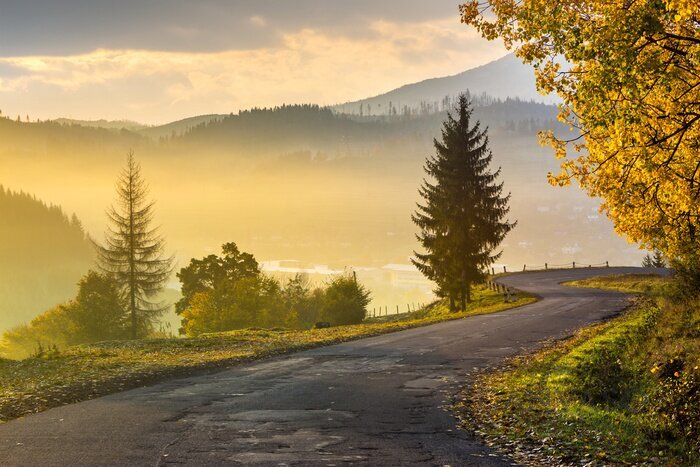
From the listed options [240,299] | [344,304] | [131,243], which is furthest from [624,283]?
[131,243]

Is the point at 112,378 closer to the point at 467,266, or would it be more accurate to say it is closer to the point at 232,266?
the point at 467,266

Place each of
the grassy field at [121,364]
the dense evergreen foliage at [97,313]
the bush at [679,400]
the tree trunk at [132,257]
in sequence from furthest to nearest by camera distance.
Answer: the dense evergreen foliage at [97,313], the tree trunk at [132,257], the grassy field at [121,364], the bush at [679,400]

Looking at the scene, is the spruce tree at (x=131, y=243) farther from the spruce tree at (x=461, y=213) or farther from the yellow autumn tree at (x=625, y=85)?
the yellow autumn tree at (x=625, y=85)

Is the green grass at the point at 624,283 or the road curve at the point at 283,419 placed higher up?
the green grass at the point at 624,283

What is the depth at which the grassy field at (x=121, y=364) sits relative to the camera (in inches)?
583

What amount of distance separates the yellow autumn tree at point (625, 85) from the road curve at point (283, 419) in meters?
6.69

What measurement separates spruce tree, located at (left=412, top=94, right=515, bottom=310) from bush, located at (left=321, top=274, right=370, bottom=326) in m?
22.0

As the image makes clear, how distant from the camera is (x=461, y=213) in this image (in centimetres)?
4962

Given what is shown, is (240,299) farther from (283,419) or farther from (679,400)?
(679,400)

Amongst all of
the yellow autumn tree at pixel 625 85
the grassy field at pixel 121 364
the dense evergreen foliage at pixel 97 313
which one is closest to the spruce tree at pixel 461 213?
the grassy field at pixel 121 364

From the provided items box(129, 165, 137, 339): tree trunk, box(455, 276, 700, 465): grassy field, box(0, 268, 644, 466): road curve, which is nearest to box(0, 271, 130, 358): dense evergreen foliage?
box(129, 165, 137, 339): tree trunk

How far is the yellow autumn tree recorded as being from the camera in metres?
11.7

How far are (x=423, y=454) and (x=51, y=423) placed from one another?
7114 millimetres

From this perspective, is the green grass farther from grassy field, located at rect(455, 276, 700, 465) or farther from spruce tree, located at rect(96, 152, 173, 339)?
spruce tree, located at rect(96, 152, 173, 339)
